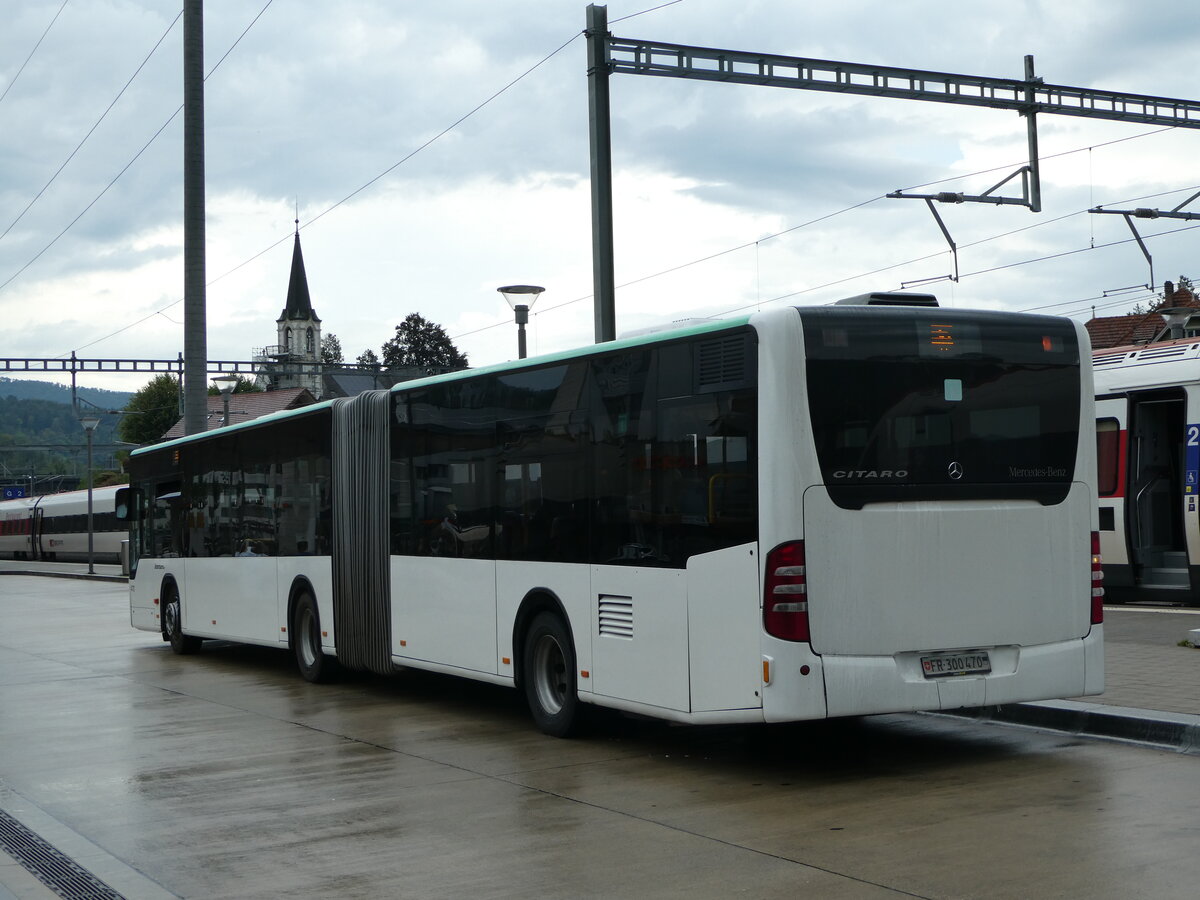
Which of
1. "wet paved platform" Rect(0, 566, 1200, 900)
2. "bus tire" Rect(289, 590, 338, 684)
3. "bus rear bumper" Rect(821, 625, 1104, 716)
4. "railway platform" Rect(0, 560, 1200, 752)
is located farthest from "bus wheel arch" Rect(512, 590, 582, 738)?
"bus tire" Rect(289, 590, 338, 684)

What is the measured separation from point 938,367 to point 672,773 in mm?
2928

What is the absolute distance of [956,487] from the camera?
8.87 metres

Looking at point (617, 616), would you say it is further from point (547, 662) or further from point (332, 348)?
point (332, 348)

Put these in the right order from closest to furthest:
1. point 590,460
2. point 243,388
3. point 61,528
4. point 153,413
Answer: point 590,460, point 61,528, point 153,413, point 243,388

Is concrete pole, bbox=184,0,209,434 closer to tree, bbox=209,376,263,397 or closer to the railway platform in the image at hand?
the railway platform

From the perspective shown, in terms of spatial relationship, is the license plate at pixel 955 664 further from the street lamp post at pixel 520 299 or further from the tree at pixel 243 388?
the tree at pixel 243 388

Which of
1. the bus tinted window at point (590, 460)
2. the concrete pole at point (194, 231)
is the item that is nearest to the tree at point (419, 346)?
the concrete pole at point (194, 231)

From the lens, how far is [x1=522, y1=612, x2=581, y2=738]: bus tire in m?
10.4

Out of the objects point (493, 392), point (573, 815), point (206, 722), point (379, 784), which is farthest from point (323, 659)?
point (573, 815)

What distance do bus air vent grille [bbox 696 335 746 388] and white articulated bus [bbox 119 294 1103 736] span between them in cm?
2

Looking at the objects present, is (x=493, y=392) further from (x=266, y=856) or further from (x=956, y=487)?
(x=266, y=856)

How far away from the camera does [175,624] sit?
64.4 ft

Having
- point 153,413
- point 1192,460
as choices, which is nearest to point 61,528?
point 153,413

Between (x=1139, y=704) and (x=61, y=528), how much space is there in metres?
66.0
